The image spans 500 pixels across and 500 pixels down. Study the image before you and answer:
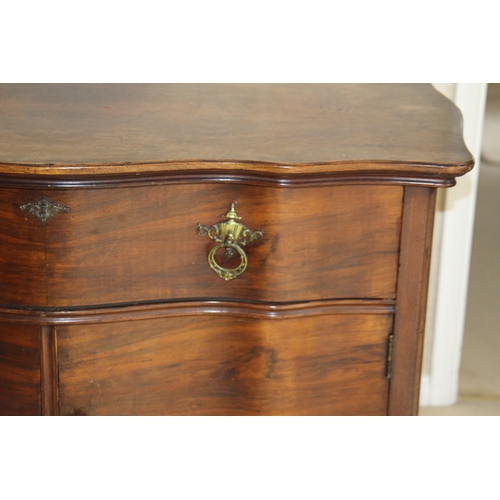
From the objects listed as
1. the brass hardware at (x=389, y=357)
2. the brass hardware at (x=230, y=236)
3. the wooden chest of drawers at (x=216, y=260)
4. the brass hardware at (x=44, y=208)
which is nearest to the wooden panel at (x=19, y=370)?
the wooden chest of drawers at (x=216, y=260)

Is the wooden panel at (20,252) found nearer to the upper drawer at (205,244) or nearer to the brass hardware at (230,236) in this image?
the upper drawer at (205,244)

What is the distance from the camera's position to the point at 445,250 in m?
1.84

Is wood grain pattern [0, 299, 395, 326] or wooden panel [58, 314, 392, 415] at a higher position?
wood grain pattern [0, 299, 395, 326]

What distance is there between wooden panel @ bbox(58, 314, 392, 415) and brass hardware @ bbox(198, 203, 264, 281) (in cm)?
9

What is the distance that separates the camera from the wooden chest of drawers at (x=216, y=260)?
1122 millimetres

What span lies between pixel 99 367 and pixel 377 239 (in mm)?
435

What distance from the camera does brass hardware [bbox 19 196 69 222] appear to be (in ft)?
3.66

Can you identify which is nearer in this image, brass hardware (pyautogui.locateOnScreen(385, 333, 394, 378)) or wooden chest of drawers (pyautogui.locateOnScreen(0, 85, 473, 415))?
wooden chest of drawers (pyautogui.locateOnScreen(0, 85, 473, 415))

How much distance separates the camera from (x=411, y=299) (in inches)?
47.9

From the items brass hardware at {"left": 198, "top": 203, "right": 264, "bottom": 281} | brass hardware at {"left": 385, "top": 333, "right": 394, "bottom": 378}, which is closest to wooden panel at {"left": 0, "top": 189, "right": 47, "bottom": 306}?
brass hardware at {"left": 198, "top": 203, "right": 264, "bottom": 281}

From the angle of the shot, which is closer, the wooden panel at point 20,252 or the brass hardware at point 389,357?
the wooden panel at point 20,252

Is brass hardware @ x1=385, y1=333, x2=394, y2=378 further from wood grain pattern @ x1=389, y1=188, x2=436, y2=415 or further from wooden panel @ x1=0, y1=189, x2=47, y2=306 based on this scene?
wooden panel @ x1=0, y1=189, x2=47, y2=306

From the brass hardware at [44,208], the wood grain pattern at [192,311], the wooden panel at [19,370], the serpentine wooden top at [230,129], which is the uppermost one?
the serpentine wooden top at [230,129]

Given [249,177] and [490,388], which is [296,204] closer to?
[249,177]
